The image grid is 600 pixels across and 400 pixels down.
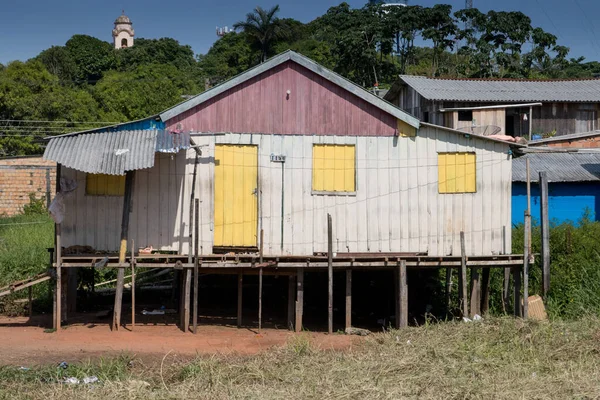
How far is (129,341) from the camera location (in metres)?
18.0

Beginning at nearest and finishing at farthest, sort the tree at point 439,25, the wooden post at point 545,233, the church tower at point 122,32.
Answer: the wooden post at point 545,233
the tree at point 439,25
the church tower at point 122,32

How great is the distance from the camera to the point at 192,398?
1305cm

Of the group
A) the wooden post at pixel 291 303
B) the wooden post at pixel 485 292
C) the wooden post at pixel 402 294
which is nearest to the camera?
the wooden post at pixel 402 294

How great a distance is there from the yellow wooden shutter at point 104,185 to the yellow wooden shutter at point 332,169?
15.1ft

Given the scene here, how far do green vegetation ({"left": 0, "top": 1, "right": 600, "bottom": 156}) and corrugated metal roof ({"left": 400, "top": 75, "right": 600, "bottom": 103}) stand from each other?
1082cm

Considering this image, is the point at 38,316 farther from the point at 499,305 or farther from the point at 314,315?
the point at 499,305

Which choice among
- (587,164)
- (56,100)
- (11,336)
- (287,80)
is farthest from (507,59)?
(11,336)

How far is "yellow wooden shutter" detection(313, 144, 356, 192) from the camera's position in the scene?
19.2 meters

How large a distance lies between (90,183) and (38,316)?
15.1 feet

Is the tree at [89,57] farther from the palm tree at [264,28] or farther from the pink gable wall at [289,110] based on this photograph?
the pink gable wall at [289,110]

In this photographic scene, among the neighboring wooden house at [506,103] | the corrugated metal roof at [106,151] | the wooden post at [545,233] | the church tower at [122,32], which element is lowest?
the wooden post at [545,233]

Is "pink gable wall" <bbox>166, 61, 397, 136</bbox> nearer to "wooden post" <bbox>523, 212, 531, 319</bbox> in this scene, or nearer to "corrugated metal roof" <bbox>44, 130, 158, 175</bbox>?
"corrugated metal roof" <bbox>44, 130, 158, 175</bbox>

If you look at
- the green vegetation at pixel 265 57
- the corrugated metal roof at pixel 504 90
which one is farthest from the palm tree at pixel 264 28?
the corrugated metal roof at pixel 504 90

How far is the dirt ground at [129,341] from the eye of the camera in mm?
16688
